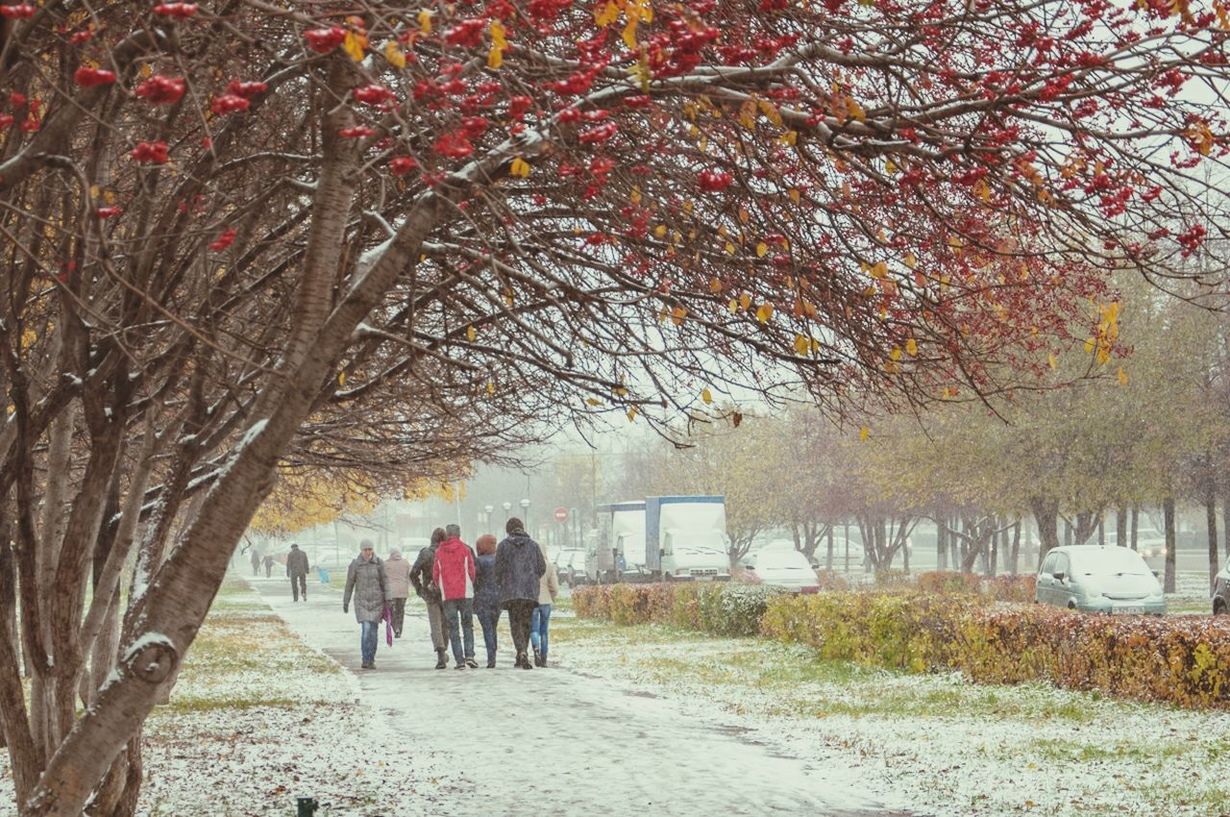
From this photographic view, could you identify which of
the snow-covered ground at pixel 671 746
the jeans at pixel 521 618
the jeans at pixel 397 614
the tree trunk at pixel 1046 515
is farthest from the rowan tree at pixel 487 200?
the tree trunk at pixel 1046 515

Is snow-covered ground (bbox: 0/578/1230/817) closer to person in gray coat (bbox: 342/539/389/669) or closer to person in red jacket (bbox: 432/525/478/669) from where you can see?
person in red jacket (bbox: 432/525/478/669)

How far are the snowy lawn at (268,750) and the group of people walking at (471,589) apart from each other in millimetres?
1200

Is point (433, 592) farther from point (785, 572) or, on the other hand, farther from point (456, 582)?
point (785, 572)

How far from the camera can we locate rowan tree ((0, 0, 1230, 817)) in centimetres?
531

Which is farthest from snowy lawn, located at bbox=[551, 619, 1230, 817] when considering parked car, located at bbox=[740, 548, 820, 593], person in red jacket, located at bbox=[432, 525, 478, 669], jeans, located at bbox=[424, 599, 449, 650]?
parked car, located at bbox=[740, 548, 820, 593]

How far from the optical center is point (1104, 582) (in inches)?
1038

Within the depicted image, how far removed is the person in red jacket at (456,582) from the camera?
18.8m

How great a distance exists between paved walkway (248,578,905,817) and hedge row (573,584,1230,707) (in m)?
3.57

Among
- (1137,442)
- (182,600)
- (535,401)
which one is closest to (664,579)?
(1137,442)

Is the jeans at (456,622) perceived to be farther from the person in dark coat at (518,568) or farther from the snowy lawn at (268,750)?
the snowy lawn at (268,750)

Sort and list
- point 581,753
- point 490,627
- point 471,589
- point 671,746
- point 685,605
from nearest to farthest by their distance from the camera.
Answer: point 581,753
point 671,746
point 471,589
point 490,627
point 685,605

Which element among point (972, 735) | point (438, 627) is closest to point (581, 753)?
point (972, 735)

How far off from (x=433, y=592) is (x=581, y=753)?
831cm

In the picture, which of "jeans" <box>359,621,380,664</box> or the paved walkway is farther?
"jeans" <box>359,621,380,664</box>
